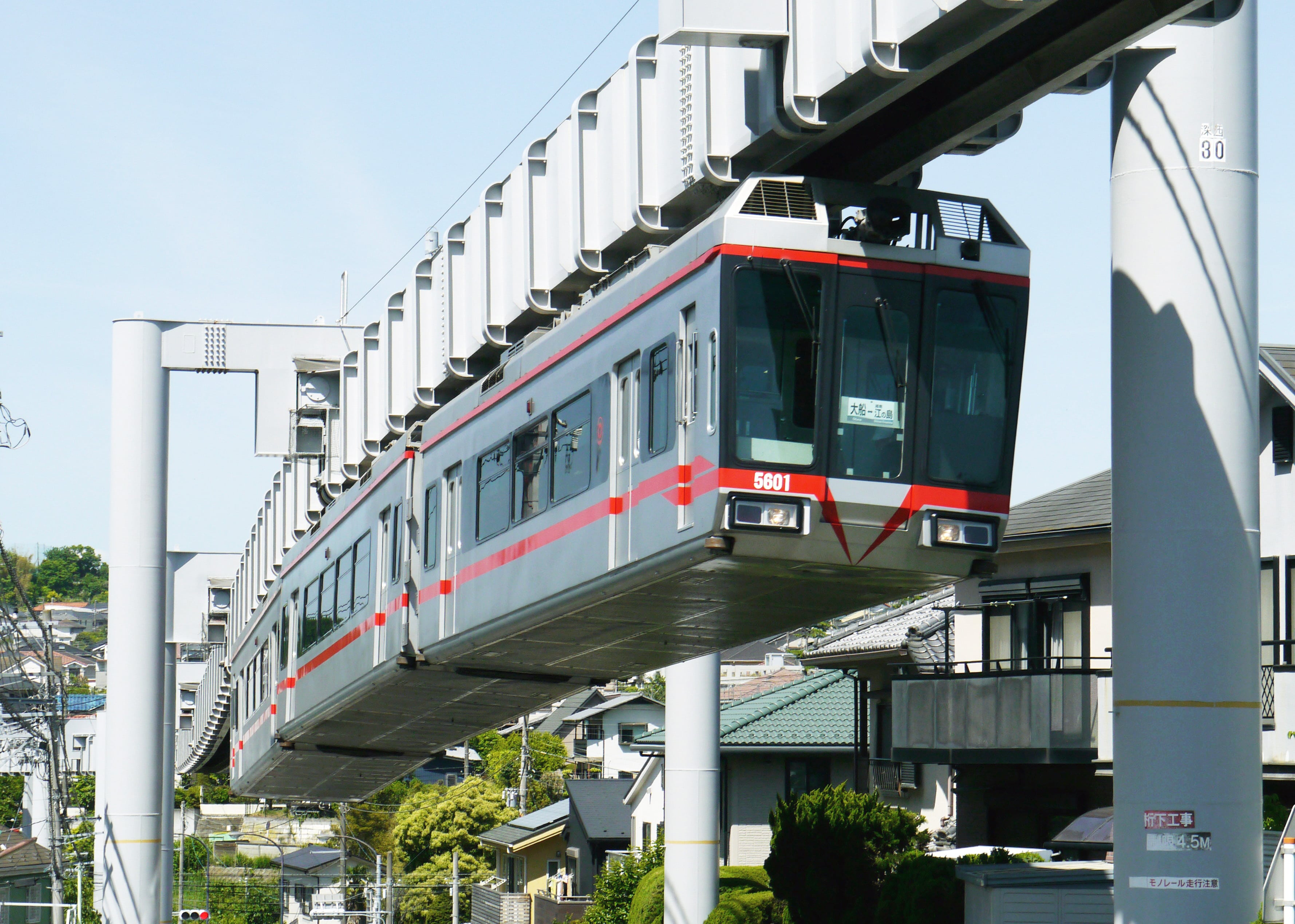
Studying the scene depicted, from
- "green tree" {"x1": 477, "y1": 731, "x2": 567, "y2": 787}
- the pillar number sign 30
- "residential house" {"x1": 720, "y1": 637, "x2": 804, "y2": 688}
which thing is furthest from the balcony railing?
"residential house" {"x1": 720, "y1": 637, "x2": 804, "y2": 688}

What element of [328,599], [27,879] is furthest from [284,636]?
[27,879]

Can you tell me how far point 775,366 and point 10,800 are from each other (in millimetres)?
103119

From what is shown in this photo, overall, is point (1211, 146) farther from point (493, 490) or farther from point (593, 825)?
point (593, 825)

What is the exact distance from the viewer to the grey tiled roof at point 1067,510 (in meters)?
27.4

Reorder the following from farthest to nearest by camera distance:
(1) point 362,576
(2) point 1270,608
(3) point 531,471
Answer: (2) point 1270,608, (1) point 362,576, (3) point 531,471

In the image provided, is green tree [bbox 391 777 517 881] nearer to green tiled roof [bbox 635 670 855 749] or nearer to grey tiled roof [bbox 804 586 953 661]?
green tiled roof [bbox 635 670 855 749]

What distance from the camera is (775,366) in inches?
379

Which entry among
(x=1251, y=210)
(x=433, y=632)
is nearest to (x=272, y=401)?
(x=433, y=632)

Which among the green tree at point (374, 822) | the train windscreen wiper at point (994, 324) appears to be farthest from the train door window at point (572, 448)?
the green tree at point (374, 822)

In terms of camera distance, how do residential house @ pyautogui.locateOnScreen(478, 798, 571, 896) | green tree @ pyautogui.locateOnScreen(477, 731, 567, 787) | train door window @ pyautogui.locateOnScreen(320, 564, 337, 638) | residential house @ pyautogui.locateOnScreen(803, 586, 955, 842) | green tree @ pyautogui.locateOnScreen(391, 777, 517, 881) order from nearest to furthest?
train door window @ pyautogui.locateOnScreen(320, 564, 337, 638) → residential house @ pyautogui.locateOnScreen(803, 586, 955, 842) → residential house @ pyautogui.locateOnScreen(478, 798, 571, 896) → green tree @ pyautogui.locateOnScreen(391, 777, 517, 881) → green tree @ pyautogui.locateOnScreen(477, 731, 567, 787)

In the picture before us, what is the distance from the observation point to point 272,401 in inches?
701

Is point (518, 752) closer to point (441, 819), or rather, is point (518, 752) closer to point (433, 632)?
point (441, 819)

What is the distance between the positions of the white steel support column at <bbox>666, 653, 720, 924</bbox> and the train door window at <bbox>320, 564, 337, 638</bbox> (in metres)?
4.90

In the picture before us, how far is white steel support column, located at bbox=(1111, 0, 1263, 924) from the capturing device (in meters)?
11.0
